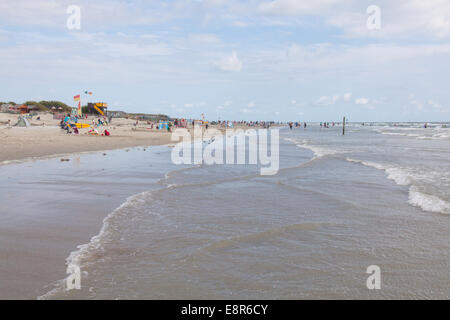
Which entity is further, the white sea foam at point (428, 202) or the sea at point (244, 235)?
the white sea foam at point (428, 202)

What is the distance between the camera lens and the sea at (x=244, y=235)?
3.92 meters

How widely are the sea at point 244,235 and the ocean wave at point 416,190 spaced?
0.16 feet

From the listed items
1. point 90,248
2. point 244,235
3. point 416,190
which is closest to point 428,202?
point 416,190

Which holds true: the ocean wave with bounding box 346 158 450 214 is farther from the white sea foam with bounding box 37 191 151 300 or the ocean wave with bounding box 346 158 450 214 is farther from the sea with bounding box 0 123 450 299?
the white sea foam with bounding box 37 191 151 300

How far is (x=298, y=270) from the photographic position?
172 inches

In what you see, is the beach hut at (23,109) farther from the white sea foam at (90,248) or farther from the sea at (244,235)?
the white sea foam at (90,248)

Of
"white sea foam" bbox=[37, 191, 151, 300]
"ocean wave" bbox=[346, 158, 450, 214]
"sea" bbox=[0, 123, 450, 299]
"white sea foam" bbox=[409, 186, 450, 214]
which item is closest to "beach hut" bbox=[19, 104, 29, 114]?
"sea" bbox=[0, 123, 450, 299]

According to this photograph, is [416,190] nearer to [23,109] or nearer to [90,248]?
[90,248]

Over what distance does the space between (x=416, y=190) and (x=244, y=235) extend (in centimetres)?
665

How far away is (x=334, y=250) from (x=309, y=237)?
2.05ft

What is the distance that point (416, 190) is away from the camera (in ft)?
32.1

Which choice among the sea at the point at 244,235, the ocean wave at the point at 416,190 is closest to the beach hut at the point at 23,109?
the sea at the point at 244,235

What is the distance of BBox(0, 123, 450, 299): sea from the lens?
3922 mm
